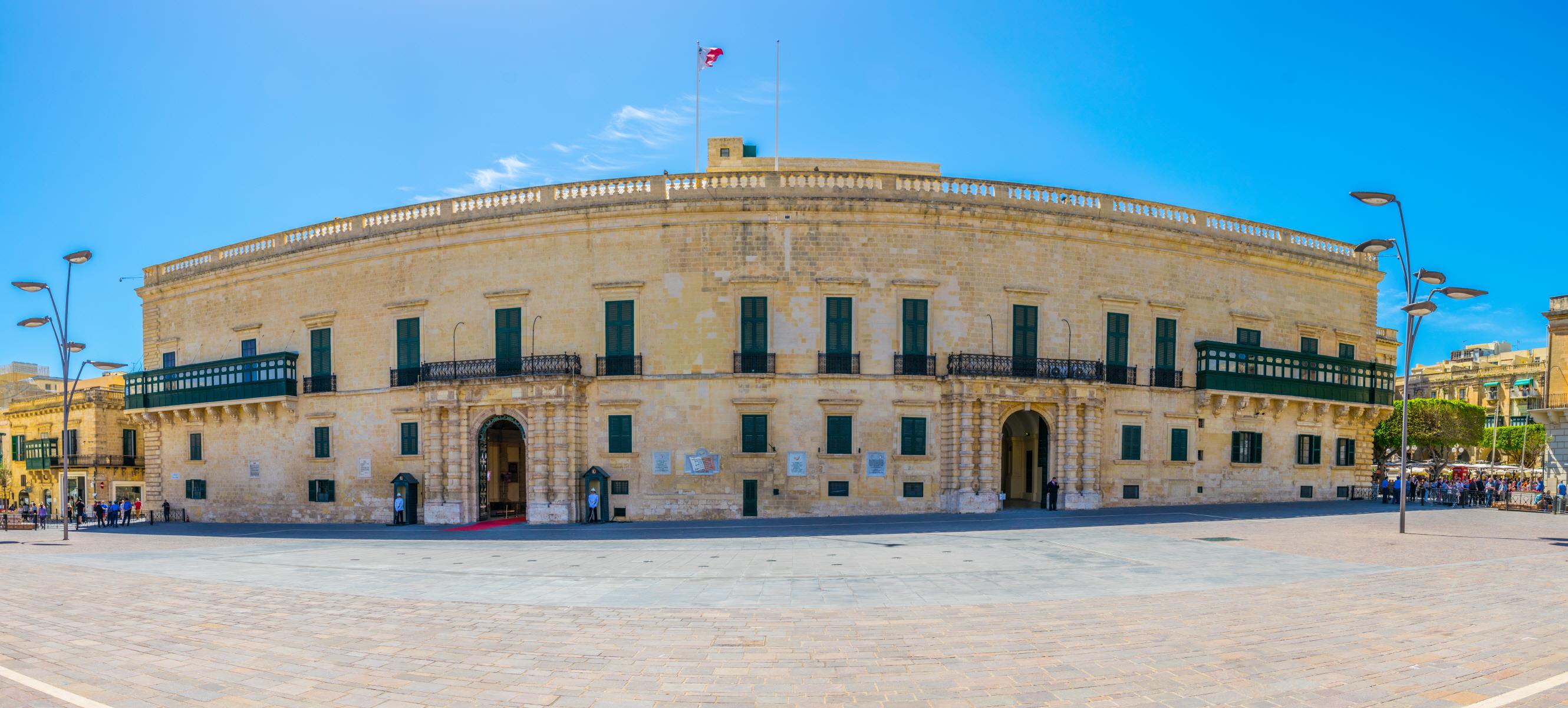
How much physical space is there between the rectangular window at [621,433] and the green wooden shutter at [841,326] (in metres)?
6.98

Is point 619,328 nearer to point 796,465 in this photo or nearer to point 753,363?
point 753,363

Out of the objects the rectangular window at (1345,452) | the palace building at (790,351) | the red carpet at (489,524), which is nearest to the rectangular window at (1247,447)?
the palace building at (790,351)

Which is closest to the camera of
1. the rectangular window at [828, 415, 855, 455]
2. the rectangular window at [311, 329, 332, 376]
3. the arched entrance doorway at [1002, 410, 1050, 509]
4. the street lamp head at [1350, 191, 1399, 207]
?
the street lamp head at [1350, 191, 1399, 207]

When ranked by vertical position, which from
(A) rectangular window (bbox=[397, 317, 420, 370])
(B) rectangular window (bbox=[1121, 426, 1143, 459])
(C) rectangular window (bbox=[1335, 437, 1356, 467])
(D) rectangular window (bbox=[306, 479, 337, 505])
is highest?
(A) rectangular window (bbox=[397, 317, 420, 370])

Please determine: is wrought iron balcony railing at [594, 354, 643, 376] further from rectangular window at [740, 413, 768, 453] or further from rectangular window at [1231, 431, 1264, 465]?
rectangular window at [1231, 431, 1264, 465]

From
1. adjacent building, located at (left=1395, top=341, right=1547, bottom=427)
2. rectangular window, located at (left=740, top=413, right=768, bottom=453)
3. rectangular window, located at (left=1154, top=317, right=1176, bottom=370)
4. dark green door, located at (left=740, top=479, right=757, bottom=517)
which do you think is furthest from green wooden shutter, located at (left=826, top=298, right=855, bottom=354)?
adjacent building, located at (left=1395, top=341, right=1547, bottom=427)

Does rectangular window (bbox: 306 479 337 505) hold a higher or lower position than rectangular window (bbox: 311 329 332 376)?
lower

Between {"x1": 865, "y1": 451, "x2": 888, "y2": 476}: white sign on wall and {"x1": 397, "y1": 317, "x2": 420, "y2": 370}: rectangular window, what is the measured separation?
1630 centimetres

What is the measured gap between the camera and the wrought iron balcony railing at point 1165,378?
29578 mm

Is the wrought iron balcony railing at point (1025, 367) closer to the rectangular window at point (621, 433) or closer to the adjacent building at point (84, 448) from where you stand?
the rectangular window at point (621, 433)

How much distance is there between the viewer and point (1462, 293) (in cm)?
2120

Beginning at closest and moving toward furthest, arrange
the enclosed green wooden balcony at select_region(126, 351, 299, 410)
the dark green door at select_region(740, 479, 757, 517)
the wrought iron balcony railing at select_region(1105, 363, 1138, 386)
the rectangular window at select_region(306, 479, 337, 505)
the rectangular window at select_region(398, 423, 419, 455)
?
the dark green door at select_region(740, 479, 757, 517)
the wrought iron balcony railing at select_region(1105, 363, 1138, 386)
the rectangular window at select_region(398, 423, 419, 455)
the rectangular window at select_region(306, 479, 337, 505)
the enclosed green wooden balcony at select_region(126, 351, 299, 410)

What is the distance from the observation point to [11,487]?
Answer: 5234 centimetres

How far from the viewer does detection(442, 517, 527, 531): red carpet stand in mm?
26172
